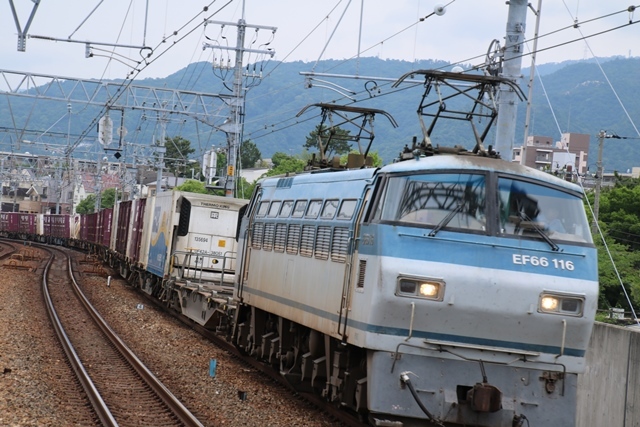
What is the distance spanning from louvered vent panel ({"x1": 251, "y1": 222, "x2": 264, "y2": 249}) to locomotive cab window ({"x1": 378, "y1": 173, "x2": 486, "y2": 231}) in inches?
222

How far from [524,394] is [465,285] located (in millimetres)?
1273

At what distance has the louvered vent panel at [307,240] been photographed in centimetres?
1295

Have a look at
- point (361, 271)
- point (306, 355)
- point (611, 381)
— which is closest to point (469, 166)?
point (361, 271)

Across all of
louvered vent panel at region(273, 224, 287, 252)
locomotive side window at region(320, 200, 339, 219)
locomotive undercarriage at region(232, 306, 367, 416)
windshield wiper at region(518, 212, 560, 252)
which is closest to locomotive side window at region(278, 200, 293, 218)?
louvered vent panel at region(273, 224, 287, 252)

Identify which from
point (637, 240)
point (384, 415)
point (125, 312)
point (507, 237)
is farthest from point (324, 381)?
point (637, 240)

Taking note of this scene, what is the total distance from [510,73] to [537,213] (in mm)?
6239

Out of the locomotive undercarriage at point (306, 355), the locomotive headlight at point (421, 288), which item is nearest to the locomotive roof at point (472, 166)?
the locomotive headlight at point (421, 288)

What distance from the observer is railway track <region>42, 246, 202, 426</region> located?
12.5 m

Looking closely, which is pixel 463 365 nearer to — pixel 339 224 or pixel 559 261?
pixel 559 261

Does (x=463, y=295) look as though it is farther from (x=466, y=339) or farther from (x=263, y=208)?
(x=263, y=208)

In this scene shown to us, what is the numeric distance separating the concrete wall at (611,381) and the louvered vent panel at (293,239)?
4.15 meters

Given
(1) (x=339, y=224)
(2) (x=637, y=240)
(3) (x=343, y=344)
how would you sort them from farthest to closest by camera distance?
(2) (x=637, y=240), (1) (x=339, y=224), (3) (x=343, y=344)

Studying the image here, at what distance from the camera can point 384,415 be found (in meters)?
10.1

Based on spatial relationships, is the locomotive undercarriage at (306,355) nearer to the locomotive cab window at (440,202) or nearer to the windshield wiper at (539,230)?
the locomotive cab window at (440,202)
